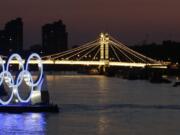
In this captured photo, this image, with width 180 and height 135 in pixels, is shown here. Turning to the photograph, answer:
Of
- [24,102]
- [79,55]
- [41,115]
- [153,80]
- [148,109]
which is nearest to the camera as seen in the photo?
[41,115]

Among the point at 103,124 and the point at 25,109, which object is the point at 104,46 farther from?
the point at 103,124

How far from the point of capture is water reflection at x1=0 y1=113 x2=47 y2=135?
2209 centimetres

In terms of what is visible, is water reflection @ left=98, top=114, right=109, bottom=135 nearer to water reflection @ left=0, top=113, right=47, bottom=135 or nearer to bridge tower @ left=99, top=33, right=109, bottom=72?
water reflection @ left=0, top=113, right=47, bottom=135

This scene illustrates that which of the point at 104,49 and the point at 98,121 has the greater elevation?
the point at 104,49

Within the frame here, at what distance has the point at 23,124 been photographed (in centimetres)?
2409

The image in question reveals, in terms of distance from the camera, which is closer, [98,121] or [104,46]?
[98,121]

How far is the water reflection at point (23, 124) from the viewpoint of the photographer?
870 inches

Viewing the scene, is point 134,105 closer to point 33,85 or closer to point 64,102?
A: point 64,102

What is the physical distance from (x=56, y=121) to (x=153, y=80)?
157ft

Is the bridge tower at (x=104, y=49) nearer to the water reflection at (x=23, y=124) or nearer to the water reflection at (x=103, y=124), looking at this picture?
the water reflection at (x=103, y=124)

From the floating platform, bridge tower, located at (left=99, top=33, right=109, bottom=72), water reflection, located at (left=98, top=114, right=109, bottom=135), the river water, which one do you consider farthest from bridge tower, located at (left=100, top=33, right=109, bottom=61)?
water reflection, located at (left=98, top=114, right=109, bottom=135)

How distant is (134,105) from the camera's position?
34312 mm

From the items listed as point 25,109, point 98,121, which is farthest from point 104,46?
point 98,121

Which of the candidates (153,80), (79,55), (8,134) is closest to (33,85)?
(8,134)
